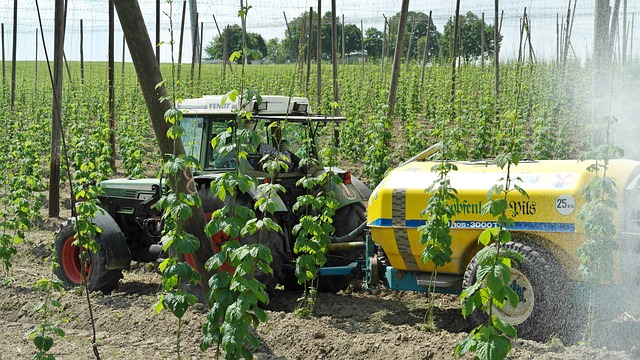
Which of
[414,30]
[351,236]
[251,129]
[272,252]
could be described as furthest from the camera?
[414,30]

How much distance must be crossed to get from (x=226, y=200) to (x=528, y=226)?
2.68 m

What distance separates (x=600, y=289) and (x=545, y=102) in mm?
14723

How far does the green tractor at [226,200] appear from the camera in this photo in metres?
7.54

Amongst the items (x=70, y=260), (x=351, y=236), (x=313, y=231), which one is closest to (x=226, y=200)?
(x=313, y=231)

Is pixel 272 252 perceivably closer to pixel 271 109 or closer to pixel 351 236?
pixel 351 236

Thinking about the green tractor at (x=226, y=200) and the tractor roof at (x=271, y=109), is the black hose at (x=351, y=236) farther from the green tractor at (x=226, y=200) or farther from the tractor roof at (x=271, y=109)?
the tractor roof at (x=271, y=109)

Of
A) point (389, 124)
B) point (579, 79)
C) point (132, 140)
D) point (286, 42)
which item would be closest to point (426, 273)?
Answer: point (389, 124)

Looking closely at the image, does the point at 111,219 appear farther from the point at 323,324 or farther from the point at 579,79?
the point at 579,79

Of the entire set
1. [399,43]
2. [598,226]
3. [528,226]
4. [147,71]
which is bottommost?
[528,226]

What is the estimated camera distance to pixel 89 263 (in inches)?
335

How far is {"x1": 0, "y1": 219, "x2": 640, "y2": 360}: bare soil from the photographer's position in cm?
591

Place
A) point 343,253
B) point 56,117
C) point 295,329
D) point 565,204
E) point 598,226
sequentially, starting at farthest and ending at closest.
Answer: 1. point 56,117
2. point 343,253
3. point 295,329
4. point 565,204
5. point 598,226

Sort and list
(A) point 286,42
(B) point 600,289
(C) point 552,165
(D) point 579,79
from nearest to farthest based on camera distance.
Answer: (B) point 600,289 → (C) point 552,165 → (D) point 579,79 → (A) point 286,42

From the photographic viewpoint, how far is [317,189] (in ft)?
26.0
